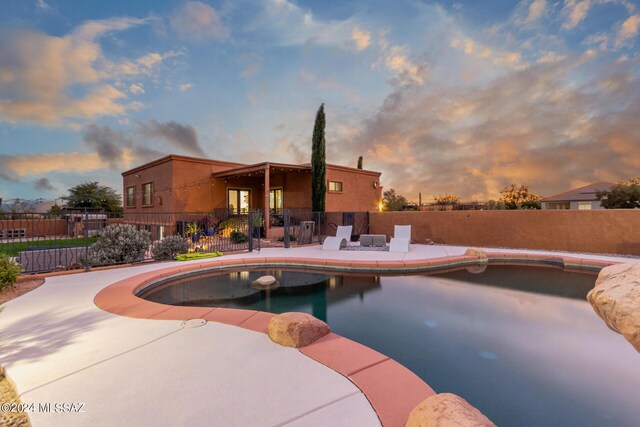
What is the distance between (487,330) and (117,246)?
8.27 meters

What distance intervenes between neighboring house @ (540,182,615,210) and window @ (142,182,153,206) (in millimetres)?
40167

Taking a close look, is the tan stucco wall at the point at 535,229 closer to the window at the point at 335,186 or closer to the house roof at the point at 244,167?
the window at the point at 335,186

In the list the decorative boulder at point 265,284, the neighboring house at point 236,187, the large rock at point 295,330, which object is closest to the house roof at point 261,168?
the neighboring house at point 236,187

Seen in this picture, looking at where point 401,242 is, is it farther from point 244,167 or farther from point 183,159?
point 183,159

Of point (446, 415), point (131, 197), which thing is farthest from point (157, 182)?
point (446, 415)

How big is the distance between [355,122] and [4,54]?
46.5 ft

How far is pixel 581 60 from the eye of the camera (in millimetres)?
11086

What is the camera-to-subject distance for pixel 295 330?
105 inches

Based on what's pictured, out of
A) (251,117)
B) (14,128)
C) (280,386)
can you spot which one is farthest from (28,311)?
(14,128)

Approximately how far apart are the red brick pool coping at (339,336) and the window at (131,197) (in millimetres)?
14096

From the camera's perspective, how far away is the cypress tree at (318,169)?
13.7 metres

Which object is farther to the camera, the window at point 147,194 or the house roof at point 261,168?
the window at point 147,194

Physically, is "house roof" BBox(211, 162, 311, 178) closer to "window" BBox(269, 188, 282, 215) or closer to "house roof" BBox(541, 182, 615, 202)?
"window" BBox(269, 188, 282, 215)

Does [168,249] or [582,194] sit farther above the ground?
[582,194]
